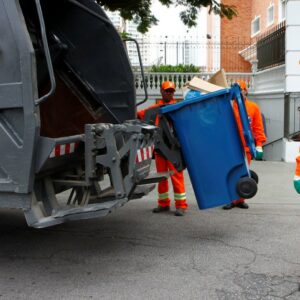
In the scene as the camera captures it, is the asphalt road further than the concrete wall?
No

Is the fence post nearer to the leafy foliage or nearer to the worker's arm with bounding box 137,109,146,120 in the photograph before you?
the leafy foliage

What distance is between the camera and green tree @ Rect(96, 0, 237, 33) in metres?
10.2

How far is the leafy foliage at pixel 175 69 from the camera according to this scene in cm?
1482

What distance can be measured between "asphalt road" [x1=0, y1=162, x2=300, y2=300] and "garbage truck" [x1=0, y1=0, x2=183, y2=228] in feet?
1.67

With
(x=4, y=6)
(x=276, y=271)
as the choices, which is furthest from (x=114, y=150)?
(x=276, y=271)

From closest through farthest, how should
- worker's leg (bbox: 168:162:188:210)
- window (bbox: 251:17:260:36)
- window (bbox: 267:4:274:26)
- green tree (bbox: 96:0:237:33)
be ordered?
worker's leg (bbox: 168:162:188:210) < green tree (bbox: 96:0:237:33) < window (bbox: 267:4:274:26) < window (bbox: 251:17:260:36)

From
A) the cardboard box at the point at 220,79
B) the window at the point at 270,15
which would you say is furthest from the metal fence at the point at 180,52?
the cardboard box at the point at 220,79

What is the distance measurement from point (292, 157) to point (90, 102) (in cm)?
601

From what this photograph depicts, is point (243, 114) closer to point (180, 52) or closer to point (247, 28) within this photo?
point (180, 52)

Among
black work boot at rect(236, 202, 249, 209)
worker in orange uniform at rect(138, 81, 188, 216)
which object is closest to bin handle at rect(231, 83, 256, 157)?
worker in orange uniform at rect(138, 81, 188, 216)

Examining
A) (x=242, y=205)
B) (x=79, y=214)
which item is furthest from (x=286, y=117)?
(x=79, y=214)

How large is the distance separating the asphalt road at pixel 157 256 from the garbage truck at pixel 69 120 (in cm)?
51

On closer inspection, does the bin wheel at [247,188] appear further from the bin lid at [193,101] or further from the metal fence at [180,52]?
the metal fence at [180,52]

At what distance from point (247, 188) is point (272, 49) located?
28.2 ft
